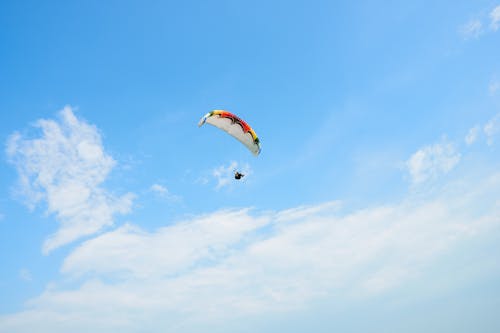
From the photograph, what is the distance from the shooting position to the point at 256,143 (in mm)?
35500

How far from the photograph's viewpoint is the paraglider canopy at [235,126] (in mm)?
32750

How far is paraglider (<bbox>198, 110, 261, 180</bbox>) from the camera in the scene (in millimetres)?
32750

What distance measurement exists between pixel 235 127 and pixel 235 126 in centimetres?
13

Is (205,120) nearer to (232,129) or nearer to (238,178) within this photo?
(232,129)

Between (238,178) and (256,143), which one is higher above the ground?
(256,143)

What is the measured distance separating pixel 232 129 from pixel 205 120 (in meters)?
3.59

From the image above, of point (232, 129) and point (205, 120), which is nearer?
point (205, 120)

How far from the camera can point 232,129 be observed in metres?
34.8

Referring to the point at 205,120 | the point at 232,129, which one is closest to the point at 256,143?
the point at 232,129

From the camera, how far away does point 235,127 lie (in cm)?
3466

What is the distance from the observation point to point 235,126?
34.6 m

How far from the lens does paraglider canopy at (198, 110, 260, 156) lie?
1289 inches

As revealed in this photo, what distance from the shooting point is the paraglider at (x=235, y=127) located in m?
32.8

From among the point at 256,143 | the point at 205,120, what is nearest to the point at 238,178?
the point at 256,143
